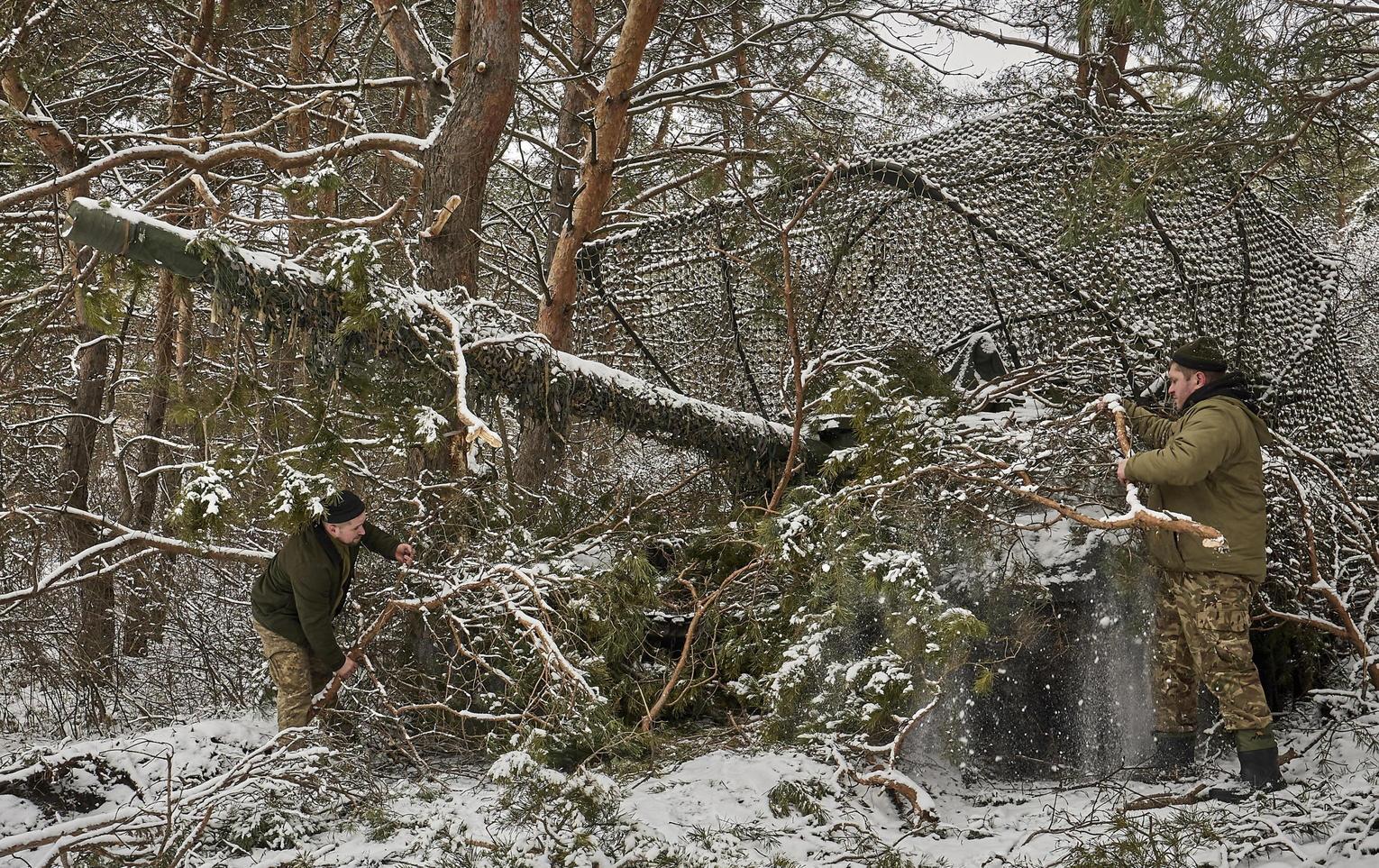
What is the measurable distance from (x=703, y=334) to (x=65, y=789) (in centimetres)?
410

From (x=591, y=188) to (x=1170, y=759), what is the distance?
14.8 feet

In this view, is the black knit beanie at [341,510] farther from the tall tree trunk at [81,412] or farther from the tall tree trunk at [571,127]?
the tall tree trunk at [571,127]

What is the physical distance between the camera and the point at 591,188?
265 inches

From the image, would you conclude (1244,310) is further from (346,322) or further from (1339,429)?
(346,322)

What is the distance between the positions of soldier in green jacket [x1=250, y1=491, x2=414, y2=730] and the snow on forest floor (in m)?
0.33

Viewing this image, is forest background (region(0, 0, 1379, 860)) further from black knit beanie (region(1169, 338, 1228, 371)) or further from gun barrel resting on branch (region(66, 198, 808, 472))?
black knit beanie (region(1169, 338, 1228, 371))

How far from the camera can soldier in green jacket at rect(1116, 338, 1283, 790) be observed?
4.14 metres

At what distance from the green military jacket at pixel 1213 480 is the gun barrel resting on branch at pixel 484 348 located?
2.25 m

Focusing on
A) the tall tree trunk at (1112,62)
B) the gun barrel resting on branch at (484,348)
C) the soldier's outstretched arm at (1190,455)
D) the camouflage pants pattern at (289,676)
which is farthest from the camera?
the tall tree trunk at (1112,62)

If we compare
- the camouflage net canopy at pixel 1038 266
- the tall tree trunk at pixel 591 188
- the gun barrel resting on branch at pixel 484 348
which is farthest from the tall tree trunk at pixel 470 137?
the camouflage net canopy at pixel 1038 266

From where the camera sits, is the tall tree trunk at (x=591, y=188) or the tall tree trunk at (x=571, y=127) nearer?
the tall tree trunk at (x=591, y=188)

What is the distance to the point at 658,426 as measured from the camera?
18.7ft

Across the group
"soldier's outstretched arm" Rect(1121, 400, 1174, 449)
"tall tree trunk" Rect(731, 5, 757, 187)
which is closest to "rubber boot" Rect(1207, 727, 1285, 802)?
"soldier's outstretched arm" Rect(1121, 400, 1174, 449)

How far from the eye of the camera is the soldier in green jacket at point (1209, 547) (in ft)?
13.6
